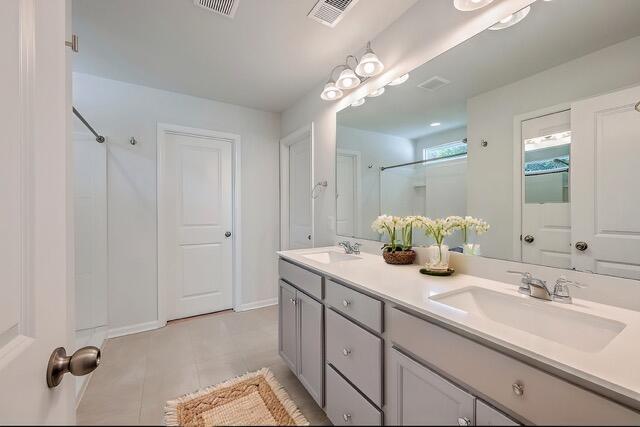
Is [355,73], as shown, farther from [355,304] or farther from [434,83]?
[355,304]

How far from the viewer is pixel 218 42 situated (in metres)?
1.94

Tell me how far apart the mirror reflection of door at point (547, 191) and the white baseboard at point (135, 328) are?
298 centimetres

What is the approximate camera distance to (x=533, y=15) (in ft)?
3.72

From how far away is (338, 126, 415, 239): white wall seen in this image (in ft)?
6.17

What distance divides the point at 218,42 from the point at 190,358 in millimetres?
2343

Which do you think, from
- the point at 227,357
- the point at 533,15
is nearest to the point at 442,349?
the point at 533,15

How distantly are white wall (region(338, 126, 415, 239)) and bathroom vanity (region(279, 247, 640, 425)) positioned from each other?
55 cm

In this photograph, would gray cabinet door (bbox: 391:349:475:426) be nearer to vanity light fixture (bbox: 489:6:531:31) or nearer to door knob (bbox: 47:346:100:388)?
door knob (bbox: 47:346:100:388)

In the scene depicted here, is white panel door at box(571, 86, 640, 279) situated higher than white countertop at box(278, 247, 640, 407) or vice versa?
white panel door at box(571, 86, 640, 279)

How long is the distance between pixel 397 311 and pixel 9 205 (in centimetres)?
105

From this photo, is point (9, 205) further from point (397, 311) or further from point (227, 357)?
point (227, 357)

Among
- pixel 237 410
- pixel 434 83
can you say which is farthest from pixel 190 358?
pixel 434 83

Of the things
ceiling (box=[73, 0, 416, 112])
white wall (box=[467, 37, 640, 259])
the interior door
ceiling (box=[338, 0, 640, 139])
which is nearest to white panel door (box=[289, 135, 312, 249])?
ceiling (box=[73, 0, 416, 112])

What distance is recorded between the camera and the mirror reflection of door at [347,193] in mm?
2217
